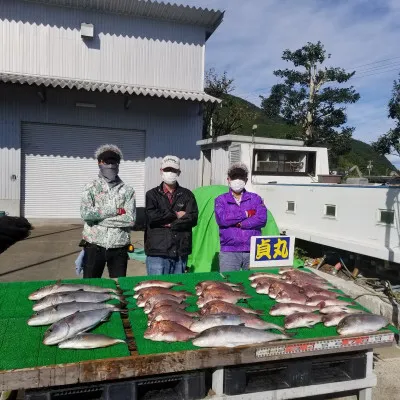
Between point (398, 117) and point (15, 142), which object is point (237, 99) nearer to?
point (398, 117)

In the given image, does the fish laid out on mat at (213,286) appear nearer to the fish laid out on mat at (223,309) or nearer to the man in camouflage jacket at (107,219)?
the fish laid out on mat at (223,309)

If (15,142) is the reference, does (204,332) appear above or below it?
below

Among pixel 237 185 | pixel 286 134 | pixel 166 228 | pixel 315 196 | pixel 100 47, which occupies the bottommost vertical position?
pixel 166 228

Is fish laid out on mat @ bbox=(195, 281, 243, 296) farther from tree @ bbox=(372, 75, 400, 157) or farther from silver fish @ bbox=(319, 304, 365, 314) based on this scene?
tree @ bbox=(372, 75, 400, 157)

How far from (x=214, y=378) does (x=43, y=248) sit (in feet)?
26.9

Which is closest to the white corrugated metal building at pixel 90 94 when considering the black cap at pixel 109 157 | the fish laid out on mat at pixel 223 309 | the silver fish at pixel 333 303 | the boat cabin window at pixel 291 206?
the boat cabin window at pixel 291 206

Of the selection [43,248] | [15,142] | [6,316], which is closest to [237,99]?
[15,142]

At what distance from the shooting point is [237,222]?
4.75m

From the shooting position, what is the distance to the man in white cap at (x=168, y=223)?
444 centimetres

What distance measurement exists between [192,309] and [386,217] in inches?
147

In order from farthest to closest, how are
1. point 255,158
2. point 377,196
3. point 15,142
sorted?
point 15,142 < point 255,158 < point 377,196

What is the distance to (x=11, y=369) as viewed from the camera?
2330mm

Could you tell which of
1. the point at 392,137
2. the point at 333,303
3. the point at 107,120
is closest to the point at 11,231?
the point at 107,120

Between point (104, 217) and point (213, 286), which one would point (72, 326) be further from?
point (104, 217)
